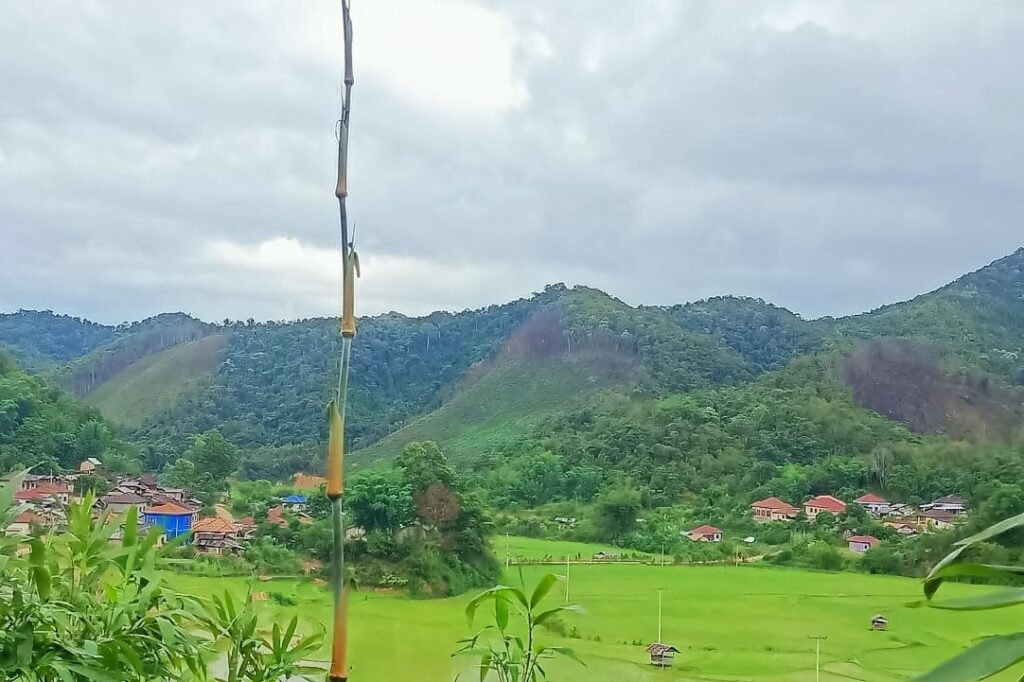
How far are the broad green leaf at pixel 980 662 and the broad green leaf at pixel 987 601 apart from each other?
0.02m

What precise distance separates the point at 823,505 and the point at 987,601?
14.9 feet

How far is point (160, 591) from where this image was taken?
0.44 metres

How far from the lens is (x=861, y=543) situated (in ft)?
11.9

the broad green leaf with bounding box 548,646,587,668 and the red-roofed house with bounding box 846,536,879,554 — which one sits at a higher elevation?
the broad green leaf with bounding box 548,646,587,668

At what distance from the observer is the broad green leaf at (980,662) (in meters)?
0.17

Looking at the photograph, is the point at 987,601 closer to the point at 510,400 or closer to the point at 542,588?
the point at 542,588

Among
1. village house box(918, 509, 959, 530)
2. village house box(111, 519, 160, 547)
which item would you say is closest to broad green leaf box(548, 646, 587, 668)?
village house box(111, 519, 160, 547)

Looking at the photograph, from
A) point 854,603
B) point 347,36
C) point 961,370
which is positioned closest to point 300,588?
point 347,36

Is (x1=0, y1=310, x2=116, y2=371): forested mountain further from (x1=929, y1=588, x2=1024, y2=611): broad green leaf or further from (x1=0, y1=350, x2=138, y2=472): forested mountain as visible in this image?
(x1=929, y1=588, x2=1024, y2=611): broad green leaf

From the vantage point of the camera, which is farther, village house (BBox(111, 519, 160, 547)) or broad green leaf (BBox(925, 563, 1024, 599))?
village house (BBox(111, 519, 160, 547))

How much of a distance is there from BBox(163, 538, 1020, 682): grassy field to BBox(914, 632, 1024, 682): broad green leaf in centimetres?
137

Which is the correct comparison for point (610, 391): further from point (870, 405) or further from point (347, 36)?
point (347, 36)

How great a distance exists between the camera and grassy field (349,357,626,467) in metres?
5.68

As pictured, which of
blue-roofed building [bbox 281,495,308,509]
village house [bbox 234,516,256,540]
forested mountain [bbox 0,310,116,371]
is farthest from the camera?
forested mountain [bbox 0,310,116,371]
